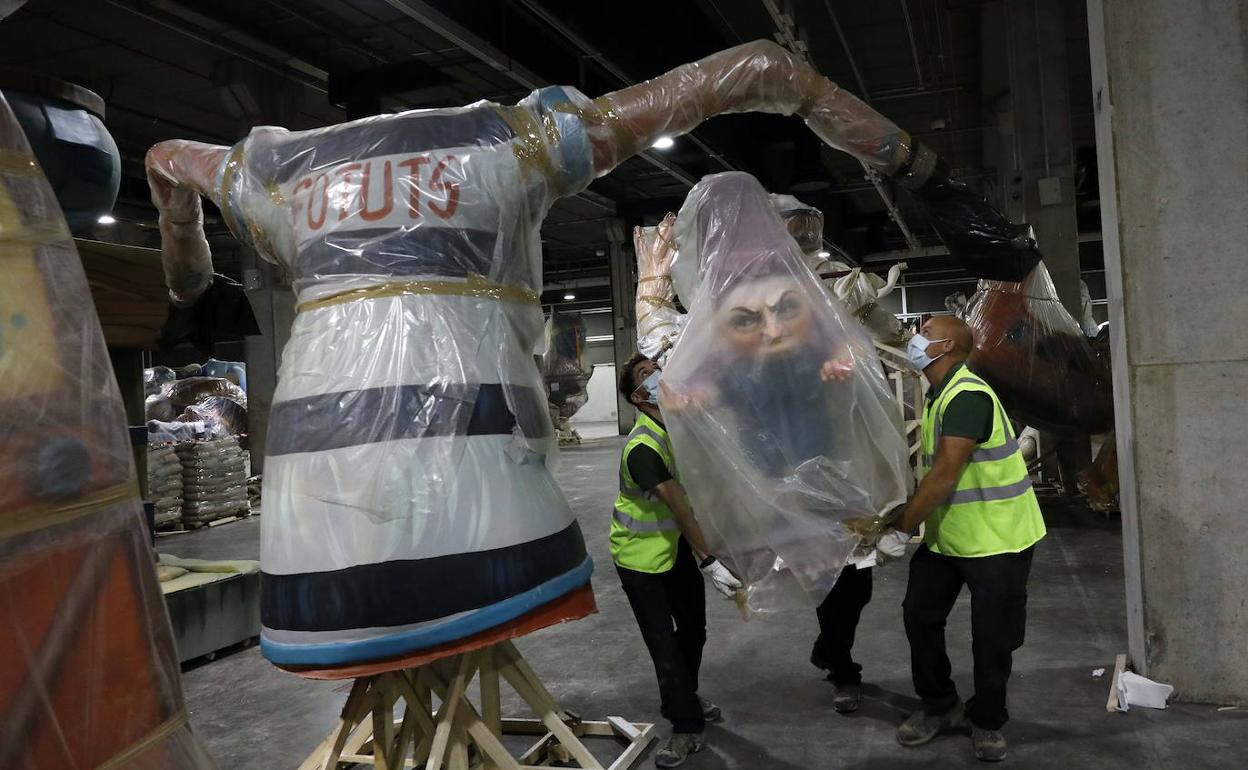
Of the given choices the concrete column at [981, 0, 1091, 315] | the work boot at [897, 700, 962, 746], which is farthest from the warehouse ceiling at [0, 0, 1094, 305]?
the work boot at [897, 700, 962, 746]

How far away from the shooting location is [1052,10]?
9172 millimetres

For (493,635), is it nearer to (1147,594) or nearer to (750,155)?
(1147,594)

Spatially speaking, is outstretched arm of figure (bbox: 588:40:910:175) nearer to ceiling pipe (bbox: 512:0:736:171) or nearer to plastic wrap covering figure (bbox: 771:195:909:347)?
plastic wrap covering figure (bbox: 771:195:909:347)

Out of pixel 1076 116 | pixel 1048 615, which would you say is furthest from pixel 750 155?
pixel 1048 615

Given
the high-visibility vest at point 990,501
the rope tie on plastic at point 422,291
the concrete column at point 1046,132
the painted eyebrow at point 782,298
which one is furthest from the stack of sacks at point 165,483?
the concrete column at point 1046,132

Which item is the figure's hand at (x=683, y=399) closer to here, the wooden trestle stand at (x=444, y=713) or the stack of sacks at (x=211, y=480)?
the wooden trestle stand at (x=444, y=713)

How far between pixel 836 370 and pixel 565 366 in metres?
15.6

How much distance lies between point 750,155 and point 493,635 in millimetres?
10345

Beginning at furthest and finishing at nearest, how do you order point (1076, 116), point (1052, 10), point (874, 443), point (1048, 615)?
point (1076, 116)
point (1052, 10)
point (1048, 615)
point (874, 443)

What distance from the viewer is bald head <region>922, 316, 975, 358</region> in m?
3.20

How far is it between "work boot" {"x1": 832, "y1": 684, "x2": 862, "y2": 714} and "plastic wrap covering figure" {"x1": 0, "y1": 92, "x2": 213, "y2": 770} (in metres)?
3.04

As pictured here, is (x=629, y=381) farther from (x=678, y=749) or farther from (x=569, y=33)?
(x=569, y=33)

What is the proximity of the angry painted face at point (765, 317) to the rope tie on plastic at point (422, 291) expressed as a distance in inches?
30.1

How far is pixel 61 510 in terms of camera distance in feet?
3.15
